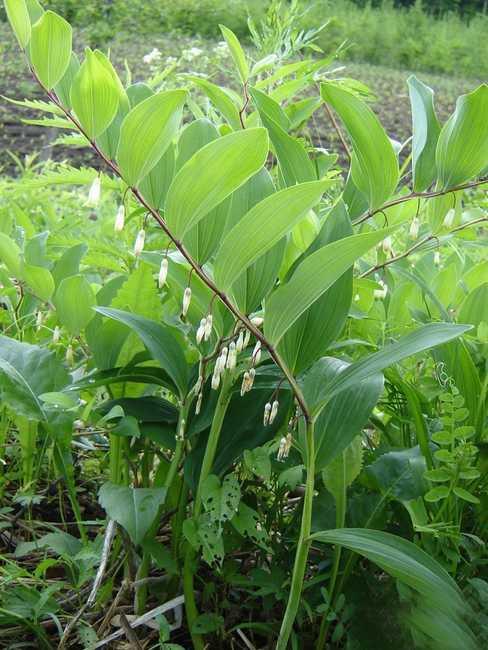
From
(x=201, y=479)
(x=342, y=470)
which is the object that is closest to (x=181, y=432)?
(x=201, y=479)

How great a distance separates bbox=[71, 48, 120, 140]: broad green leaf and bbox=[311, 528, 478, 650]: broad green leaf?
1.21ft

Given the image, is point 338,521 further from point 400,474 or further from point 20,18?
point 20,18

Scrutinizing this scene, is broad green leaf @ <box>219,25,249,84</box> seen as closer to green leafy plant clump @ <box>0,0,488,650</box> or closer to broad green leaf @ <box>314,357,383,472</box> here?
green leafy plant clump @ <box>0,0,488,650</box>

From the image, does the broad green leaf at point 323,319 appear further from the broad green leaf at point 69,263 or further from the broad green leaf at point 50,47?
the broad green leaf at point 69,263

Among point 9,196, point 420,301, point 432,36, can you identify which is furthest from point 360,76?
point 420,301

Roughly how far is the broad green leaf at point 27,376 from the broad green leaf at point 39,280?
69 millimetres

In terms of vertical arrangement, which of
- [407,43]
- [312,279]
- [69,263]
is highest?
[312,279]

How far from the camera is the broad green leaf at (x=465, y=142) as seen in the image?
642 millimetres

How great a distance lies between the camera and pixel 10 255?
2.84 feet

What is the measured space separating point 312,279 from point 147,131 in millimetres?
161

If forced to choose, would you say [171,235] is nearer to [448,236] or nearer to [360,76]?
[448,236]

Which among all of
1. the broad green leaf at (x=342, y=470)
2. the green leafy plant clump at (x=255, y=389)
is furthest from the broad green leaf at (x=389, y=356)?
the broad green leaf at (x=342, y=470)

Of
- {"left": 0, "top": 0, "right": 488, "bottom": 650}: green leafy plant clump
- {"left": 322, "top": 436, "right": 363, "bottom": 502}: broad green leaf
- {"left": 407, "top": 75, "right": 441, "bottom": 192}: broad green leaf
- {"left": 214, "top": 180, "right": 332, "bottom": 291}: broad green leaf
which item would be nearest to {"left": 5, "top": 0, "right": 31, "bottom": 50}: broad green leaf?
{"left": 0, "top": 0, "right": 488, "bottom": 650}: green leafy plant clump

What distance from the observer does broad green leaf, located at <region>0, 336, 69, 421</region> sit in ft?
2.54
